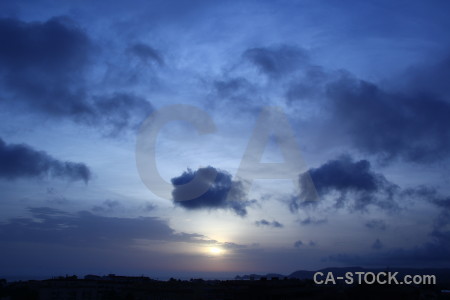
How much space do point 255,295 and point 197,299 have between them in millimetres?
13203

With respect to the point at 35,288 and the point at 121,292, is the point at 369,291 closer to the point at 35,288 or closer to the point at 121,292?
the point at 121,292

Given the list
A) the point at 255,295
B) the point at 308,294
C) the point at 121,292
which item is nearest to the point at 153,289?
the point at 121,292

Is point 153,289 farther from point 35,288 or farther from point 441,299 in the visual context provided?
point 441,299

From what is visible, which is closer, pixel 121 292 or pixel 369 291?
pixel 369 291

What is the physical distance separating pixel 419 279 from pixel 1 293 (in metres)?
80.6

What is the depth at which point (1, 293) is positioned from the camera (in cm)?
8881

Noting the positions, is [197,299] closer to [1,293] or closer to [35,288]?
[35,288]

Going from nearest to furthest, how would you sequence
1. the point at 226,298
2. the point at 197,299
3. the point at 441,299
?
the point at 197,299, the point at 226,298, the point at 441,299

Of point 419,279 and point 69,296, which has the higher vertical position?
point 419,279

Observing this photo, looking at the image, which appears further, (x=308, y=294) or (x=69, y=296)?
(x=308, y=294)

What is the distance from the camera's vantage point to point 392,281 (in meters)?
81.8

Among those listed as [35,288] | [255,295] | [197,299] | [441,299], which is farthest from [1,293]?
[441,299]

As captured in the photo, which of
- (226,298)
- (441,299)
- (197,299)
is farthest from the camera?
(441,299)

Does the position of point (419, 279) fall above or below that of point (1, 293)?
above
